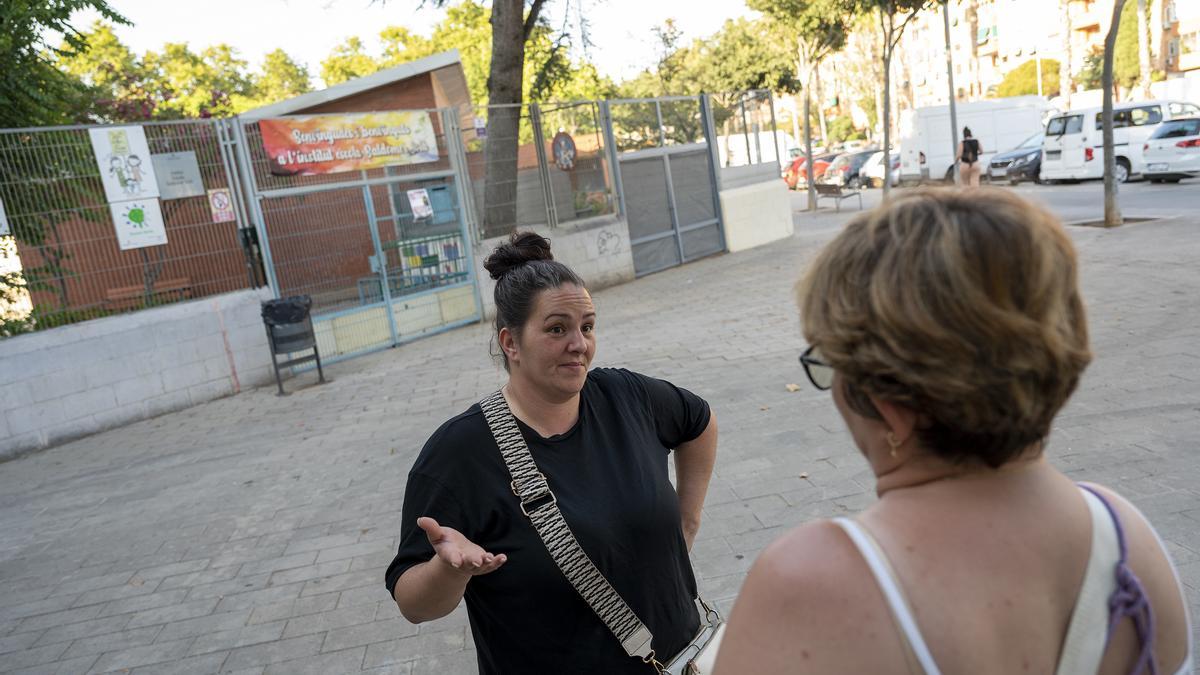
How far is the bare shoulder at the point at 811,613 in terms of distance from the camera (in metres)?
1.01

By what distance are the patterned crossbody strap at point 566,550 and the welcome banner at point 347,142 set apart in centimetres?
959

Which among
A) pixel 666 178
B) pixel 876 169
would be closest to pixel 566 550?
pixel 666 178

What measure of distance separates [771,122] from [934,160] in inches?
411

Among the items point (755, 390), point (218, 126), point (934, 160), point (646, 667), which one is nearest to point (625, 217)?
point (218, 126)

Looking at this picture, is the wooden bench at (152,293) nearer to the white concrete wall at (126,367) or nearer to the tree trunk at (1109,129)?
the white concrete wall at (126,367)

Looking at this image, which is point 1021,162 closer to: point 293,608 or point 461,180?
point 461,180

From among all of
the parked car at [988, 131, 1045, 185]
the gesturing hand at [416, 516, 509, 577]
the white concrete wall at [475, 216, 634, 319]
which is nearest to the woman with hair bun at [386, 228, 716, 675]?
the gesturing hand at [416, 516, 509, 577]

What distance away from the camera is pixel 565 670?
204 centimetres

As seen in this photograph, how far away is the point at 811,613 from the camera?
40.8 inches

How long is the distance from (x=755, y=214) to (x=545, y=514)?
17.8 meters

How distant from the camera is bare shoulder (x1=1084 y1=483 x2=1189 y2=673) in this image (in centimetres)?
114

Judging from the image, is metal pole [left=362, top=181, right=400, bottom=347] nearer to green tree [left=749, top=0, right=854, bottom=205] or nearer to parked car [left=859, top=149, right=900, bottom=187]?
green tree [left=749, top=0, right=854, bottom=205]

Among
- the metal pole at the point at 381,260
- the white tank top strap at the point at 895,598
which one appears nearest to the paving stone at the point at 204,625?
the white tank top strap at the point at 895,598

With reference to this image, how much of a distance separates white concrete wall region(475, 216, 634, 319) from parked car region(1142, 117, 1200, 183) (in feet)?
42.9
